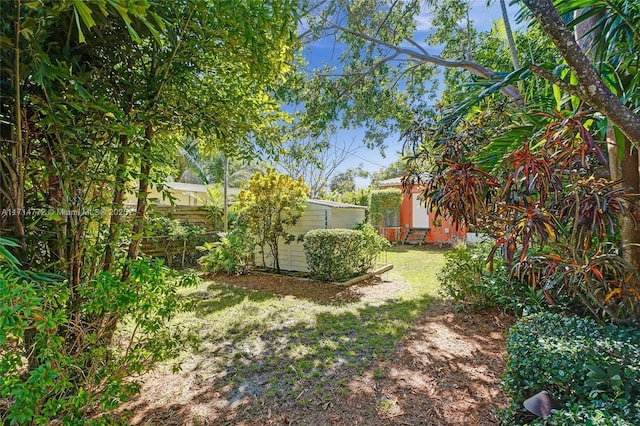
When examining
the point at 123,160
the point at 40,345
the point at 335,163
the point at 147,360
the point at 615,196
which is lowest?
the point at 147,360

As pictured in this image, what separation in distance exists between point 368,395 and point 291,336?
162 cm

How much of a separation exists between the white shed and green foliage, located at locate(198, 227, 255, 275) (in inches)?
30.6

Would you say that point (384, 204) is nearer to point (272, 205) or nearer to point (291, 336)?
point (272, 205)

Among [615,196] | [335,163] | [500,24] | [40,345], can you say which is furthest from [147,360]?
[335,163]

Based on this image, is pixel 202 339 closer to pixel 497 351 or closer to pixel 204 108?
pixel 204 108

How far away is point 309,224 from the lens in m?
8.20

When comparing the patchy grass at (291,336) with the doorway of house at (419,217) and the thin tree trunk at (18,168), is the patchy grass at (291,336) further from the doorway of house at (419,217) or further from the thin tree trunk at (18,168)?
the doorway of house at (419,217)

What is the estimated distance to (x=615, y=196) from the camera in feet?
6.02

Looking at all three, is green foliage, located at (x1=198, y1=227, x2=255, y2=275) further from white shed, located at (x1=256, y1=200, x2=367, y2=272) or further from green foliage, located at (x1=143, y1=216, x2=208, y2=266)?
green foliage, located at (x1=143, y1=216, x2=208, y2=266)

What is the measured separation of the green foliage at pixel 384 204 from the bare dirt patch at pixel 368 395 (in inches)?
443

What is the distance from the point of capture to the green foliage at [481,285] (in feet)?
14.1

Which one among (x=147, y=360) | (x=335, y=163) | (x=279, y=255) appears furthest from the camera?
(x=335, y=163)

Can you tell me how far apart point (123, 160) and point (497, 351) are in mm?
4414

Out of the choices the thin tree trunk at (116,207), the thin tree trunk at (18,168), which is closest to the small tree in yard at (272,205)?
the thin tree trunk at (116,207)
